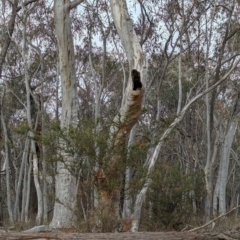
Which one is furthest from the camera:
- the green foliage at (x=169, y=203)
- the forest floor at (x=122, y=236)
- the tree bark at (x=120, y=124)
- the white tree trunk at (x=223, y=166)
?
the white tree trunk at (x=223, y=166)

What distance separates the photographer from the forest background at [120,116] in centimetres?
800

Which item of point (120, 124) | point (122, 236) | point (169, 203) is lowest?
point (122, 236)

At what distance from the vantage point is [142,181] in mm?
8391

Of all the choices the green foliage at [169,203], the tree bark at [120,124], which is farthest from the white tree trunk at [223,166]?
the tree bark at [120,124]

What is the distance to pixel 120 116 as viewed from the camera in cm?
782

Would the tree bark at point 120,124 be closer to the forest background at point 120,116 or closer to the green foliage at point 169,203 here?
the forest background at point 120,116

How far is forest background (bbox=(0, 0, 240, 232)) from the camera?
8.00 m

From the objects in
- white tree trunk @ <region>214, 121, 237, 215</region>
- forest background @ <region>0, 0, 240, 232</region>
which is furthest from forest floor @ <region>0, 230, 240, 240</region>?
white tree trunk @ <region>214, 121, 237, 215</region>

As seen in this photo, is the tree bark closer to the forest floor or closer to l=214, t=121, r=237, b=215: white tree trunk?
the forest floor

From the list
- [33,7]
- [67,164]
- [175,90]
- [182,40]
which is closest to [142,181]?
[67,164]

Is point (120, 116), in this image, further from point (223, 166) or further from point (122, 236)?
point (223, 166)

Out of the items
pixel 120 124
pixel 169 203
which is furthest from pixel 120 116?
pixel 169 203

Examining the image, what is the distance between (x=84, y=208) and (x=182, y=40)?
9.04m

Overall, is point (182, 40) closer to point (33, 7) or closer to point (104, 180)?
point (33, 7)
